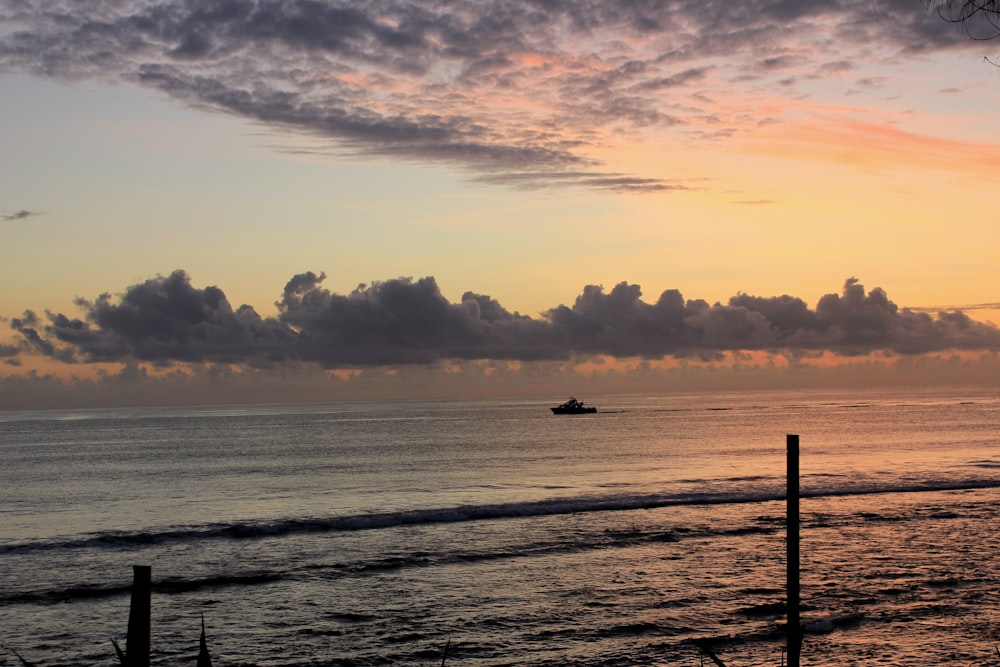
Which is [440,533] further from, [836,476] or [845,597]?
[836,476]

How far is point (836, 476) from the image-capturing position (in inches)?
2270

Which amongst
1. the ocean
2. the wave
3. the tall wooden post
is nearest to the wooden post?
the ocean

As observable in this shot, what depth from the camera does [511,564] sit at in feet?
96.2

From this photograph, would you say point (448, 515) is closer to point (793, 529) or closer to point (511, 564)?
point (511, 564)

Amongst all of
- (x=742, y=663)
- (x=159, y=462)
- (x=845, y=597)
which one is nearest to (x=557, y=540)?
(x=845, y=597)

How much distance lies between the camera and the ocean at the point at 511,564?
20016 mm

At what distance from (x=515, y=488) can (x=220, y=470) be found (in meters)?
30.9

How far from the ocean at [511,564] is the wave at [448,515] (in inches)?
8.6

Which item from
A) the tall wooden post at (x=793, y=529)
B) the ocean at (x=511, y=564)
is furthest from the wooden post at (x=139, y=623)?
the tall wooden post at (x=793, y=529)

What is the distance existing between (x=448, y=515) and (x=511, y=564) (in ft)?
45.2

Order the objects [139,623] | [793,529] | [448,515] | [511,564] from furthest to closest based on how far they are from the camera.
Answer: [448,515] → [511,564] → [793,529] → [139,623]

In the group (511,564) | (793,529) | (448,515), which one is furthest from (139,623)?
(448,515)

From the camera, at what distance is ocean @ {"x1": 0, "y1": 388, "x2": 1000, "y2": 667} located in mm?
20016

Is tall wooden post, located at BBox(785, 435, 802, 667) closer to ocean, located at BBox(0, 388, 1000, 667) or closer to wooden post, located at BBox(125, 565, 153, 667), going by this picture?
ocean, located at BBox(0, 388, 1000, 667)
